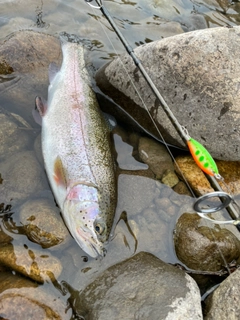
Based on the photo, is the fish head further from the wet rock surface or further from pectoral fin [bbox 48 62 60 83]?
pectoral fin [bbox 48 62 60 83]

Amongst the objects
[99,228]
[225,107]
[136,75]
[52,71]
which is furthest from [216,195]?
[52,71]

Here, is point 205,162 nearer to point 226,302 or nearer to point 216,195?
point 216,195

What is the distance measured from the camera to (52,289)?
3.48 m

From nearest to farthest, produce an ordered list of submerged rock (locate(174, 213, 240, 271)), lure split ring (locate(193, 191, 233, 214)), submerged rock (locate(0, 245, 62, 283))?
1. lure split ring (locate(193, 191, 233, 214))
2. submerged rock (locate(0, 245, 62, 283))
3. submerged rock (locate(174, 213, 240, 271))

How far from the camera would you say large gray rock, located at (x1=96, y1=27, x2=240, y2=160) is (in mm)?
4121

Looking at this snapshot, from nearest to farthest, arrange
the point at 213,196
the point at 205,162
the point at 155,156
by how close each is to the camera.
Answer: the point at 213,196 < the point at 205,162 < the point at 155,156

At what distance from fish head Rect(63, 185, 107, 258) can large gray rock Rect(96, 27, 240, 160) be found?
1.67 meters

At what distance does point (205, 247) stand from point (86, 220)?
4.56 ft

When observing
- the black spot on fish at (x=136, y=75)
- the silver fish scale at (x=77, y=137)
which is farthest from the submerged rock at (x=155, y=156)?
the black spot on fish at (x=136, y=75)

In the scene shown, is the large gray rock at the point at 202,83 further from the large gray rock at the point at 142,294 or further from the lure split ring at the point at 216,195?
the large gray rock at the point at 142,294

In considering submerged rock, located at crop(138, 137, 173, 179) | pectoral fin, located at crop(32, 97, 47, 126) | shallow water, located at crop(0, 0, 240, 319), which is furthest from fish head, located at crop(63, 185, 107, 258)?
pectoral fin, located at crop(32, 97, 47, 126)

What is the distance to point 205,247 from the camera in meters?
3.67

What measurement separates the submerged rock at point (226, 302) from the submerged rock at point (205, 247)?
381 mm

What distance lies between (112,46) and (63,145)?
257 cm
